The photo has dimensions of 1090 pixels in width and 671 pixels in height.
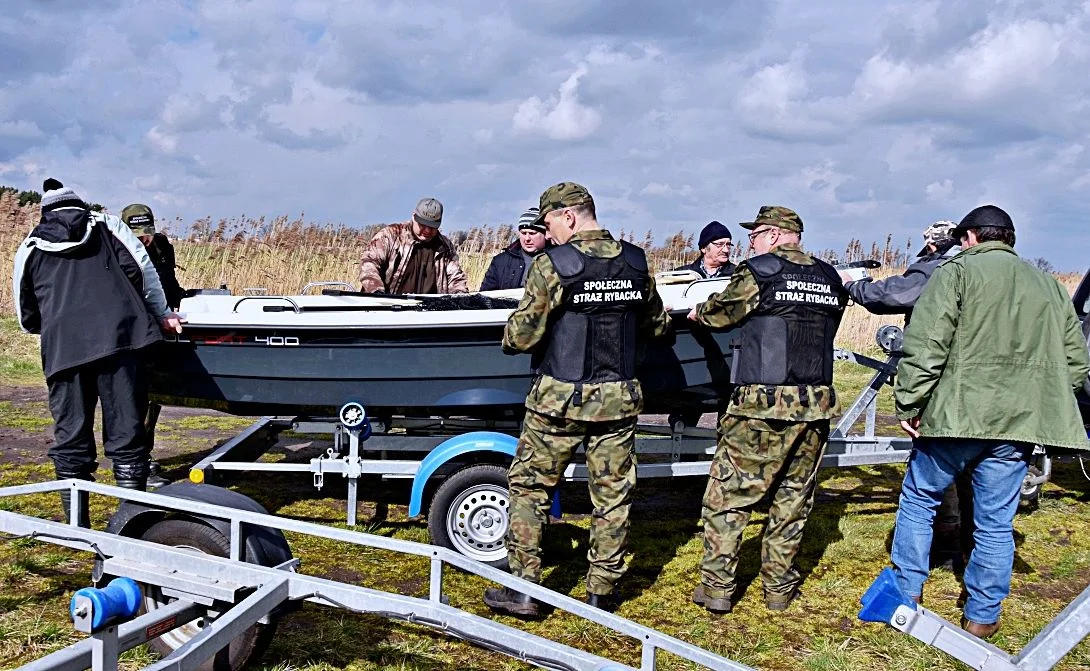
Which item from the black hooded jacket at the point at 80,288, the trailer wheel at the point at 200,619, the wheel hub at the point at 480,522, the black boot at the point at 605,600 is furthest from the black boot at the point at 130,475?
the black boot at the point at 605,600

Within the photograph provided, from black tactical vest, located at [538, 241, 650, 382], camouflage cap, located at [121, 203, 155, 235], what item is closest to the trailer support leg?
black tactical vest, located at [538, 241, 650, 382]

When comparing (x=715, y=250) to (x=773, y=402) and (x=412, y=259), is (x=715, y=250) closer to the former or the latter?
(x=412, y=259)

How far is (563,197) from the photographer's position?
364 centimetres

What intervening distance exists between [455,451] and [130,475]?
1502mm

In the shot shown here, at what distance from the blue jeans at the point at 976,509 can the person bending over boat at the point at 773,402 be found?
0.43 m

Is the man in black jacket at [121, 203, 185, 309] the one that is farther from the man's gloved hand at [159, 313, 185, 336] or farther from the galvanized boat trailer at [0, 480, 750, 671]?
the galvanized boat trailer at [0, 480, 750, 671]

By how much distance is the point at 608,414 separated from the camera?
3.51m

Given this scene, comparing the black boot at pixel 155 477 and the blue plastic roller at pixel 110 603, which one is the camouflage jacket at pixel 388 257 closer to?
the black boot at pixel 155 477

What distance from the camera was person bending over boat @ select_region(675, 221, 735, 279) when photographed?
18.7ft

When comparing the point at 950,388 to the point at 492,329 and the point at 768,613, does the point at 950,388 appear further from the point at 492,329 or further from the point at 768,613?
the point at 492,329

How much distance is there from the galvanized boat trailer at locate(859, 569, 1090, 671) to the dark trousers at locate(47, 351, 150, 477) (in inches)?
128

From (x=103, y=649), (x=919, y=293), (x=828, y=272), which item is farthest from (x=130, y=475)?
(x=919, y=293)

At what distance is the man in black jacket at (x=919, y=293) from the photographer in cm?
420

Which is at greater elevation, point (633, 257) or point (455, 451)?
point (633, 257)
